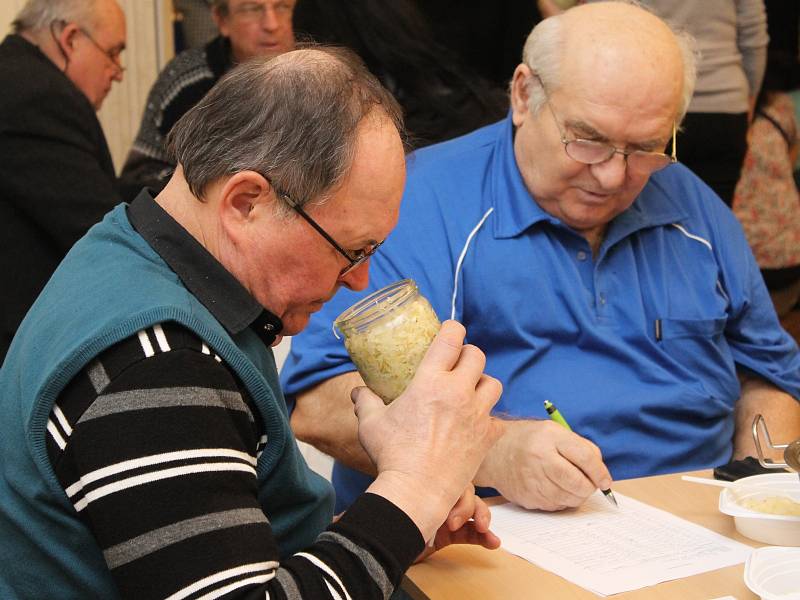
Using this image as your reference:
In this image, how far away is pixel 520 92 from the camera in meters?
2.21

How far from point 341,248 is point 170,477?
40cm

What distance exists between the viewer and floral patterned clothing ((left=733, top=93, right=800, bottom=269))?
145 inches

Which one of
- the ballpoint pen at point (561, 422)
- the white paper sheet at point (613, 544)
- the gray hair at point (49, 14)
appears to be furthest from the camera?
the gray hair at point (49, 14)

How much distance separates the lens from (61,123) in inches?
121

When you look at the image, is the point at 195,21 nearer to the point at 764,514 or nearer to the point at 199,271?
the point at 199,271

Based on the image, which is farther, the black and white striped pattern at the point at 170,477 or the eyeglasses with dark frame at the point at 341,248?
the eyeglasses with dark frame at the point at 341,248

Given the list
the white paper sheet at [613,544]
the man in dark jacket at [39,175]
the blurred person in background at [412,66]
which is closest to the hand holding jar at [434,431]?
the white paper sheet at [613,544]

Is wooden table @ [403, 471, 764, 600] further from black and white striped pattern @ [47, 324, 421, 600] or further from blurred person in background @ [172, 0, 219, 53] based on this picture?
blurred person in background @ [172, 0, 219, 53]

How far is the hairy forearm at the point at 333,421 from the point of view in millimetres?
1896

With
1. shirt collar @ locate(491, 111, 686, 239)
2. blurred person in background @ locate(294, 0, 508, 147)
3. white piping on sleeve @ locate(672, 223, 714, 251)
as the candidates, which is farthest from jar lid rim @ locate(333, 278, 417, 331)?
blurred person in background @ locate(294, 0, 508, 147)

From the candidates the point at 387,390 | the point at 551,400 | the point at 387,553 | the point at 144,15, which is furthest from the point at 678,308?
the point at 144,15

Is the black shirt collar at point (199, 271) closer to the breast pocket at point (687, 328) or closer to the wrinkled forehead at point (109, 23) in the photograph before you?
the breast pocket at point (687, 328)

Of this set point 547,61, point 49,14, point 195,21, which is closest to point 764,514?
point 547,61

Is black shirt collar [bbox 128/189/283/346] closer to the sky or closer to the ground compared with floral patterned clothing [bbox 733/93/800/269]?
closer to the sky
